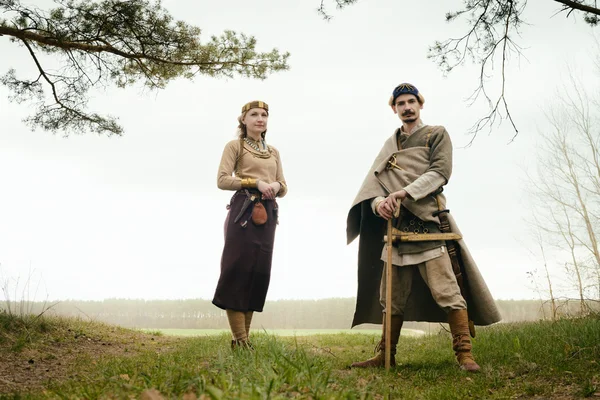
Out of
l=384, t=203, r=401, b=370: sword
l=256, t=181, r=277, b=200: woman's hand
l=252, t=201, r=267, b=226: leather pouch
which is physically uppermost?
l=256, t=181, r=277, b=200: woman's hand

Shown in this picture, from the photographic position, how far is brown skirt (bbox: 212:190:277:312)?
Answer: 4.51 m

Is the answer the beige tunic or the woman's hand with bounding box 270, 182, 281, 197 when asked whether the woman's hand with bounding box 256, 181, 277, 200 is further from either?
the beige tunic

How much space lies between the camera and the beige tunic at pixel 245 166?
464cm

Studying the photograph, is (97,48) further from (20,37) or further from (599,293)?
(599,293)

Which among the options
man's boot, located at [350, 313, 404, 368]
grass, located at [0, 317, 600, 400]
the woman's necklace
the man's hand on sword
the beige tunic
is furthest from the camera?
the woman's necklace

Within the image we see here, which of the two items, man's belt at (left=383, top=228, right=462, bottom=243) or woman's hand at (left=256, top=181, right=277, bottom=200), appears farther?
woman's hand at (left=256, top=181, right=277, bottom=200)

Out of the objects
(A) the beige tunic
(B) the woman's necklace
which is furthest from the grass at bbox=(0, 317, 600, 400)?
(B) the woman's necklace

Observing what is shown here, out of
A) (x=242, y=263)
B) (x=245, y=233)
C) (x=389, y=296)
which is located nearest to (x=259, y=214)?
(x=245, y=233)

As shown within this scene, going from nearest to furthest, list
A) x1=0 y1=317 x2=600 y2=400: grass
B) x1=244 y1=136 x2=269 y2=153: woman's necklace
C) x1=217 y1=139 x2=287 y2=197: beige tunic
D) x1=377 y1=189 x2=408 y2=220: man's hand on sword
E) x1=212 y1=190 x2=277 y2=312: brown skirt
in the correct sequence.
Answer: x1=0 y1=317 x2=600 y2=400: grass → x1=377 y1=189 x2=408 y2=220: man's hand on sword → x1=212 y1=190 x2=277 y2=312: brown skirt → x1=217 y1=139 x2=287 y2=197: beige tunic → x1=244 y1=136 x2=269 y2=153: woman's necklace

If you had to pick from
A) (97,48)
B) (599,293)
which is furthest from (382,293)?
(599,293)

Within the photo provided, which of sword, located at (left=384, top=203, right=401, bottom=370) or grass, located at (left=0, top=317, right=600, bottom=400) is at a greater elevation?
sword, located at (left=384, top=203, right=401, bottom=370)

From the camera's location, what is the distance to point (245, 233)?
4531 mm

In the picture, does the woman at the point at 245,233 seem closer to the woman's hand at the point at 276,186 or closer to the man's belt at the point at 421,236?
the woman's hand at the point at 276,186

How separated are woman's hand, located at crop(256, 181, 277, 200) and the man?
78 cm
